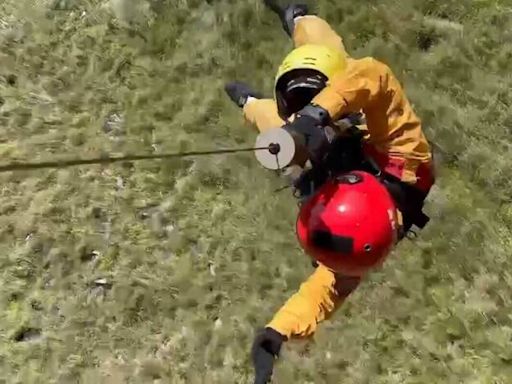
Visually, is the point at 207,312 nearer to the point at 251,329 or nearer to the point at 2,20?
the point at 251,329

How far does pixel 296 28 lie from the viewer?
3174 mm

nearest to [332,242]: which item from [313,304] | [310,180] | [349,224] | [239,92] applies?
[349,224]

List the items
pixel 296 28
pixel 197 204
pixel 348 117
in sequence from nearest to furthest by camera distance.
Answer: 1. pixel 348 117
2. pixel 296 28
3. pixel 197 204

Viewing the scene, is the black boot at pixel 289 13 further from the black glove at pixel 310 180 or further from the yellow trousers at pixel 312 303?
the black glove at pixel 310 180

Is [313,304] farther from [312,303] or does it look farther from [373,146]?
[373,146]

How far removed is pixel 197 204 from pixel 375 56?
997 mm

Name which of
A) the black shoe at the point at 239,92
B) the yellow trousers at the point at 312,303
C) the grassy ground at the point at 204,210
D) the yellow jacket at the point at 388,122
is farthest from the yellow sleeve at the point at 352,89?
the grassy ground at the point at 204,210

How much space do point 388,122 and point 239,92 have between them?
3.41 ft

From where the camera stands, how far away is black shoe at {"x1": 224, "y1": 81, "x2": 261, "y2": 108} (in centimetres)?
333

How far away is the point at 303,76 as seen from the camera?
8.25ft

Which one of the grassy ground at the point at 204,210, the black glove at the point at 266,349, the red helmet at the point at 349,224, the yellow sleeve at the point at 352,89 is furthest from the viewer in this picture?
A: the grassy ground at the point at 204,210

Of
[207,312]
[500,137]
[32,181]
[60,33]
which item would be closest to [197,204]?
[207,312]

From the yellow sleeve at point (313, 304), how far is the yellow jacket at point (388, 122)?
0.40m

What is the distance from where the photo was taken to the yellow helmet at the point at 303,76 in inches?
98.1
